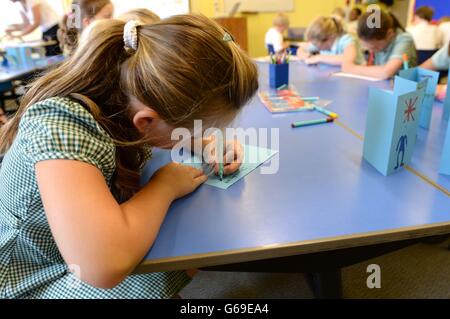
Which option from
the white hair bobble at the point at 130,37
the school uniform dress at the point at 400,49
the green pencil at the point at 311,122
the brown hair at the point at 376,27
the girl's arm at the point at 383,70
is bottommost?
the green pencil at the point at 311,122

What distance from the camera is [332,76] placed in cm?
180

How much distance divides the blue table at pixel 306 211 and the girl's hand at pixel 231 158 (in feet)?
0.16

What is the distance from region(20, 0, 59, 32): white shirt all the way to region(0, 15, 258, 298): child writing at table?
3093 mm

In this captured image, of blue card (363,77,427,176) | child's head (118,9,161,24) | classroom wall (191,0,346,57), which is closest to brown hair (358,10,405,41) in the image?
blue card (363,77,427,176)

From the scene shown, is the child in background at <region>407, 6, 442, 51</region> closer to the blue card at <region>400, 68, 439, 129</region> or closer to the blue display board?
the blue display board

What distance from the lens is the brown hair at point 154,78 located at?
0.63 m

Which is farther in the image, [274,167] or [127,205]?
[274,167]

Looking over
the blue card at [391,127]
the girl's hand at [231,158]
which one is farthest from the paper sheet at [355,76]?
the girl's hand at [231,158]

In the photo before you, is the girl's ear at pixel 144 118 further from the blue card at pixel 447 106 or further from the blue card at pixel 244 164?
the blue card at pixel 447 106

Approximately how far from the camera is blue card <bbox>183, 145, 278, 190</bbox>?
0.76m

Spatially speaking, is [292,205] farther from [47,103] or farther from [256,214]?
[47,103]
